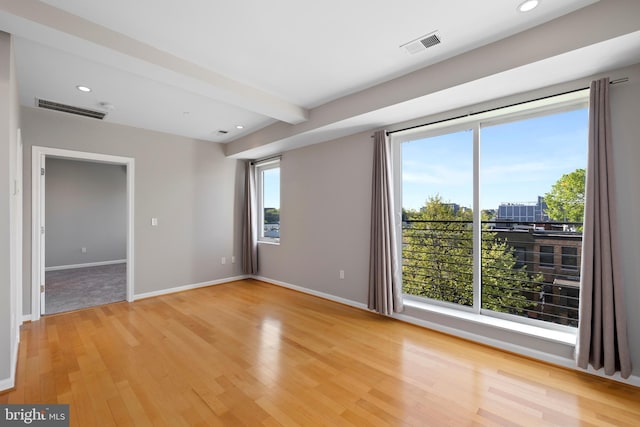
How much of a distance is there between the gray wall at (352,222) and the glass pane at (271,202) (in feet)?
0.91

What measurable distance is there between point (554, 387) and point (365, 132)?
3134 millimetres

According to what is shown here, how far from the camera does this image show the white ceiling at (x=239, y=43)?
6.21 ft

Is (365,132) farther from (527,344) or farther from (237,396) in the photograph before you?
(237,396)

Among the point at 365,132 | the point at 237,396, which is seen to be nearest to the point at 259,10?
the point at 365,132

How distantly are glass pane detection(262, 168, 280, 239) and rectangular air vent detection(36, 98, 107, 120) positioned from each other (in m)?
2.68

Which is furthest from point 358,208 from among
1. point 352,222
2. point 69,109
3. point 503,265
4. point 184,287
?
point 69,109

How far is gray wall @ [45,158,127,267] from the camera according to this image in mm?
6531

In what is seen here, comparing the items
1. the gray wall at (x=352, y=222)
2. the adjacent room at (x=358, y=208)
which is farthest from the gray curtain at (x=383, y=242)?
the gray wall at (x=352, y=222)

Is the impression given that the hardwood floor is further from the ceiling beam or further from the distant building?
the ceiling beam

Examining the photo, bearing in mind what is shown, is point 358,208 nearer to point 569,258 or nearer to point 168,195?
point 569,258

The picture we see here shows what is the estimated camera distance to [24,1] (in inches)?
71.3

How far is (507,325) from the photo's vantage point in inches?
107

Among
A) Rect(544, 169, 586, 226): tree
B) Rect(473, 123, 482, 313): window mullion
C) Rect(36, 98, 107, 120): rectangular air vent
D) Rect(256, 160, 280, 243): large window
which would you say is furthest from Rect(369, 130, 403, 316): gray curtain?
Rect(36, 98, 107, 120): rectangular air vent

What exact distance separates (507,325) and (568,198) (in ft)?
4.21
